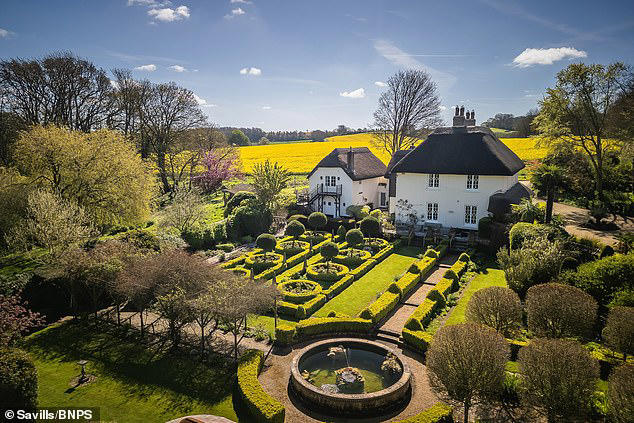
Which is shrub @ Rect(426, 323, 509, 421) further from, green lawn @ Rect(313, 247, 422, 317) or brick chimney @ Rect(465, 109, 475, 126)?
brick chimney @ Rect(465, 109, 475, 126)

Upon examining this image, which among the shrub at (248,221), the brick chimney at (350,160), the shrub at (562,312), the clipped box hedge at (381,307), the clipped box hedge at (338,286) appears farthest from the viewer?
the brick chimney at (350,160)

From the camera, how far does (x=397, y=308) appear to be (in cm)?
2067

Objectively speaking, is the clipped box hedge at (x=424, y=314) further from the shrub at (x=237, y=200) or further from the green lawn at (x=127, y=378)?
the shrub at (x=237, y=200)

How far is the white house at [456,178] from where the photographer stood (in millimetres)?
31812

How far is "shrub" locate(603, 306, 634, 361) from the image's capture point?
12555mm

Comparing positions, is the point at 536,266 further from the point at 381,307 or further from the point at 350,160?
the point at 350,160

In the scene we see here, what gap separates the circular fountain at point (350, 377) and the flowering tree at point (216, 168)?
3950 cm

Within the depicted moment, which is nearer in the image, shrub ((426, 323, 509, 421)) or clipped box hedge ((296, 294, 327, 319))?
shrub ((426, 323, 509, 421))

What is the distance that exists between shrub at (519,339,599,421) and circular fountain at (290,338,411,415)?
4.57 m

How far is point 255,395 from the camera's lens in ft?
41.6

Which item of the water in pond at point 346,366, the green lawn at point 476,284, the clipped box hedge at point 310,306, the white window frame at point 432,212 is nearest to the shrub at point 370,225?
the white window frame at point 432,212

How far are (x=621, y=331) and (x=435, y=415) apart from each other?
715 cm

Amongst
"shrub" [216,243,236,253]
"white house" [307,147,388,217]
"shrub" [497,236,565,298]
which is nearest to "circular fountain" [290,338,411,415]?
"shrub" [497,236,565,298]

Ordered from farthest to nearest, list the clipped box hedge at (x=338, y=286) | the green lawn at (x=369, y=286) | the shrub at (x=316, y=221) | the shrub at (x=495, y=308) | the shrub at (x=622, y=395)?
the shrub at (x=316, y=221) < the clipped box hedge at (x=338, y=286) < the green lawn at (x=369, y=286) < the shrub at (x=495, y=308) < the shrub at (x=622, y=395)
